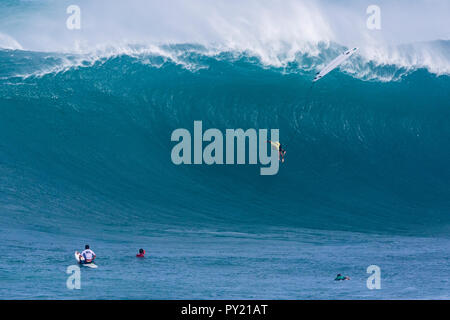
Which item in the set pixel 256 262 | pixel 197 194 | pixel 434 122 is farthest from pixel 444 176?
pixel 256 262

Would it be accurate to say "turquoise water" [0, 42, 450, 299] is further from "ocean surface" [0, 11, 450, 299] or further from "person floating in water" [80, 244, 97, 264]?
"person floating in water" [80, 244, 97, 264]

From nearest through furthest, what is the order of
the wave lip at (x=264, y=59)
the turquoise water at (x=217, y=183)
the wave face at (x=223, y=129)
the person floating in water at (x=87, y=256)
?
the turquoise water at (x=217, y=183) < the person floating in water at (x=87, y=256) < the wave face at (x=223, y=129) < the wave lip at (x=264, y=59)

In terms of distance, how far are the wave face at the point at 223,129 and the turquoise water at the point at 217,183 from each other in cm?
4

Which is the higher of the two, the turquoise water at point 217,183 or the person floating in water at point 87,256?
the turquoise water at point 217,183

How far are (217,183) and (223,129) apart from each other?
6.55ft

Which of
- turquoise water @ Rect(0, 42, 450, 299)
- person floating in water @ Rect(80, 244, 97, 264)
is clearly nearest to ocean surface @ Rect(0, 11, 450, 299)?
turquoise water @ Rect(0, 42, 450, 299)

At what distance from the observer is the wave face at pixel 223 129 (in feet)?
45.9

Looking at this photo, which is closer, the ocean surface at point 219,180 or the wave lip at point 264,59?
the ocean surface at point 219,180

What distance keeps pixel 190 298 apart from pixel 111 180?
236 inches

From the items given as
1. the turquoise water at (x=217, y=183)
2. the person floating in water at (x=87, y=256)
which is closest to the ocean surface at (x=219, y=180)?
the turquoise water at (x=217, y=183)

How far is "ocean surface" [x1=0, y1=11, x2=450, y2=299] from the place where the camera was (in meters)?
10.5

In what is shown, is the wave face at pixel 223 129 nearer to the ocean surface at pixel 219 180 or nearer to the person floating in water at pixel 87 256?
the ocean surface at pixel 219 180

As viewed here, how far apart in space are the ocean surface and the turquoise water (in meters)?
0.04
